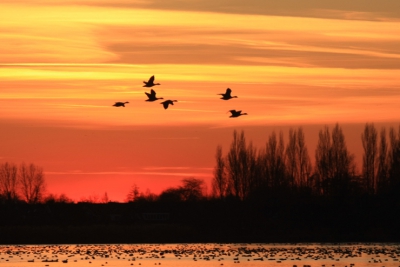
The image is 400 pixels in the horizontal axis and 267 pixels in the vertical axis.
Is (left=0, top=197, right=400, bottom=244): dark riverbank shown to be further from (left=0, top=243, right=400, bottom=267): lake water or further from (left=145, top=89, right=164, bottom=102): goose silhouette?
(left=145, top=89, right=164, bottom=102): goose silhouette

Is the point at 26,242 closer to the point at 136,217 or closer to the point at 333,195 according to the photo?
the point at 333,195

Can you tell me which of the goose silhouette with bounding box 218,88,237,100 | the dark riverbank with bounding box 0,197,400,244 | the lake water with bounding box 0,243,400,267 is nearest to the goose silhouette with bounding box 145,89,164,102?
the goose silhouette with bounding box 218,88,237,100

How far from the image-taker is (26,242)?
3772 inches

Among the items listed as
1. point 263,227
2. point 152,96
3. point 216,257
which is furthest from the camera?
point 263,227

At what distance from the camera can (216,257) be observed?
66000 mm

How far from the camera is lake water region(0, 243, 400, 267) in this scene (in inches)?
2370

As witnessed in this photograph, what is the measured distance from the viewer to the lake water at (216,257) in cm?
6019

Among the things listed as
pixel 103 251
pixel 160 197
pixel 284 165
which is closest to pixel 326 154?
pixel 284 165

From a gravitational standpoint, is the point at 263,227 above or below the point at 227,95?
below

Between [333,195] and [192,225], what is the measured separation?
53.1 feet

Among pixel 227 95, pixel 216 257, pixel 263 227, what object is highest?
pixel 227 95

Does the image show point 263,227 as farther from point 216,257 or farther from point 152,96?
point 152,96

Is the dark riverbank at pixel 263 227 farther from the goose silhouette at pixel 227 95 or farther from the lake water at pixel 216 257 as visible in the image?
the goose silhouette at pixel 227 95

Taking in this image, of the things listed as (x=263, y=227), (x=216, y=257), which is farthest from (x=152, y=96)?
(x=263, y=227)
